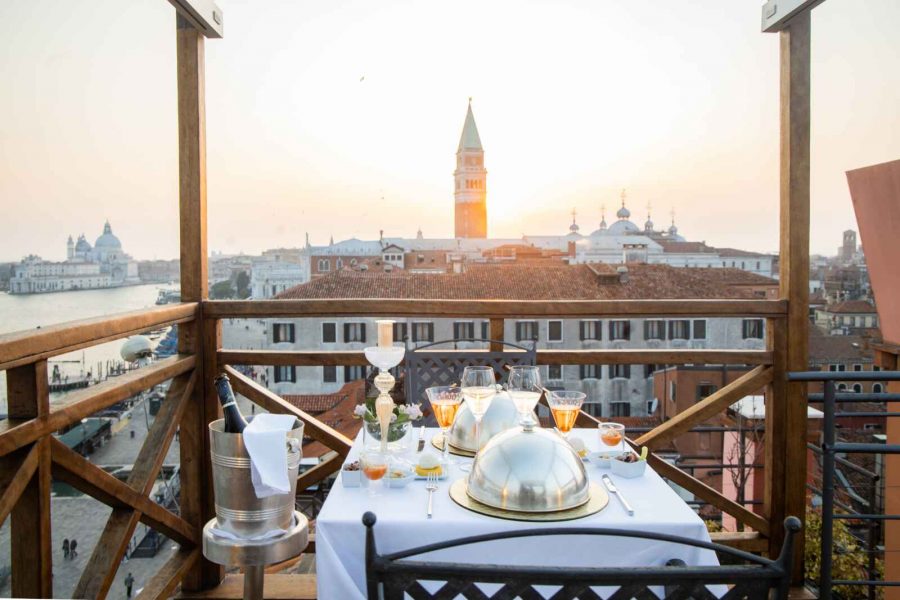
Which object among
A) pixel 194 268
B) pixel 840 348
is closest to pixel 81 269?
pixel 194 268

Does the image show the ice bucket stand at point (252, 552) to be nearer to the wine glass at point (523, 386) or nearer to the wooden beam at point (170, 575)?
the wine glass at point (523, 386)

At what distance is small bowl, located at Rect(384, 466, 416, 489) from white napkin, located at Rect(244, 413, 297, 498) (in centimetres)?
40

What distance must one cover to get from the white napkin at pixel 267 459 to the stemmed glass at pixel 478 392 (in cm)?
57

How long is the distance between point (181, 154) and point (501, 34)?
7.86 ft

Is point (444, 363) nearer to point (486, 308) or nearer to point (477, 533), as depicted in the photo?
point (486, 308)

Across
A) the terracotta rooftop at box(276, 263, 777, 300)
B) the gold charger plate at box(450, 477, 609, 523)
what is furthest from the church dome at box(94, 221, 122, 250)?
the terracotta rooftop at box(276, 263, 777, 300)

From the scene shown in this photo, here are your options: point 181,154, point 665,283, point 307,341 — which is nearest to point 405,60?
point 181,154

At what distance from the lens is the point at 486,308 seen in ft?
8.28

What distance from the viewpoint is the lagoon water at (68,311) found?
156 cm

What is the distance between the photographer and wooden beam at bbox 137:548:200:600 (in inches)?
84.0

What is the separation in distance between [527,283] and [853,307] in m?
14.4

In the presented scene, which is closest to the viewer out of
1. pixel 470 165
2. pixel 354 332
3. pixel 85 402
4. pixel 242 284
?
pixel 85 402

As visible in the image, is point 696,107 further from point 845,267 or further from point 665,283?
point 665,283

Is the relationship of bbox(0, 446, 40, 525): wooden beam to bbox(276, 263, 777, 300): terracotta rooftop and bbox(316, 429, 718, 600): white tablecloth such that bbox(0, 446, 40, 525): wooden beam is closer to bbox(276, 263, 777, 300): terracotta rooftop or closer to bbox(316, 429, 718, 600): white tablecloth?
bbox(316, 429, 718, 600): white tablecloth
